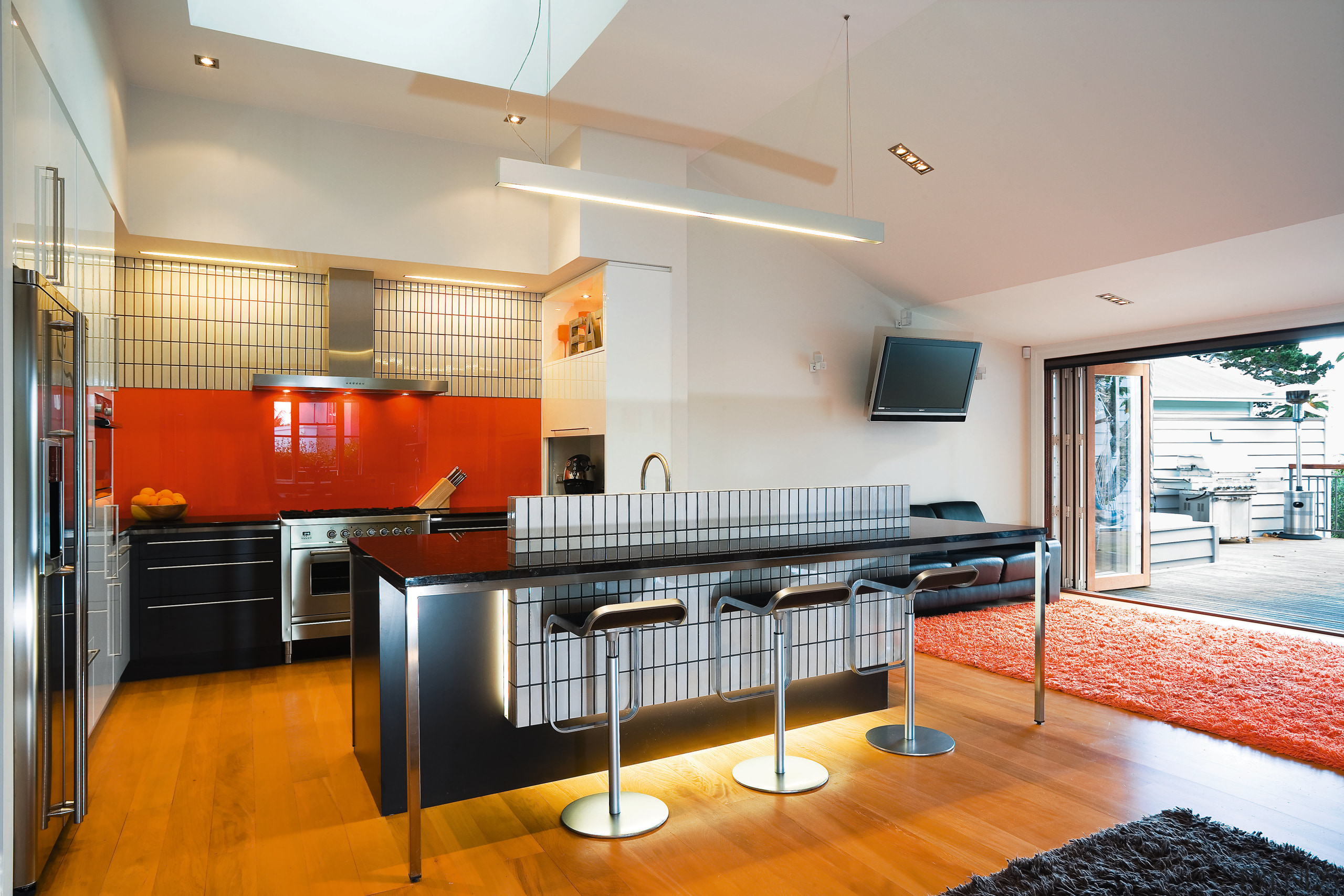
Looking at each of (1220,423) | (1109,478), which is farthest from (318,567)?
(1220,423)

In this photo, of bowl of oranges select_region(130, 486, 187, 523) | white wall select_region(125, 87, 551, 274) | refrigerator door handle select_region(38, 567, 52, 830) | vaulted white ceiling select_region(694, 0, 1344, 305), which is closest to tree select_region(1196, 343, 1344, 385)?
vaulted white ceiling select_region(694, 0, 1344, 305)

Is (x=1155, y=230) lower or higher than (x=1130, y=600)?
higher

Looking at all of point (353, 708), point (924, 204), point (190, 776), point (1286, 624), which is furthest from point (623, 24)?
point (1286, 624)

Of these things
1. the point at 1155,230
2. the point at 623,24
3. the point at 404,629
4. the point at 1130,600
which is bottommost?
the point at 1130,600

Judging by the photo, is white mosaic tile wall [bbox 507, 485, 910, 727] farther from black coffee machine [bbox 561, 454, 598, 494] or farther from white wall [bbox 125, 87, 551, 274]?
white wall [bbox 125, 87, 551, 274]

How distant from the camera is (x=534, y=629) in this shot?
2.73 metres

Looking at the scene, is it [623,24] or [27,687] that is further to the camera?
[623,24]

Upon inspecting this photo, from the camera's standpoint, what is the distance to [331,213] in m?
4.68

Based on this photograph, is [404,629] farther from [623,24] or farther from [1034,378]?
[1034,378]

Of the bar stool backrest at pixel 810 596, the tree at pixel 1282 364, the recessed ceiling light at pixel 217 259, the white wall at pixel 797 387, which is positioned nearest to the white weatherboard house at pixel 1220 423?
the tree at pixel 1282 364

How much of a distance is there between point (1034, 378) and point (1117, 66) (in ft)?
12.8

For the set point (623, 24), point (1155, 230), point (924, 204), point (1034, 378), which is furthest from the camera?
point (1034, 378)

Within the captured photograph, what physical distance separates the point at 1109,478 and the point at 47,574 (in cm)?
740

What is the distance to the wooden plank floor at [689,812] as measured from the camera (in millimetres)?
2279
